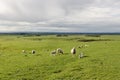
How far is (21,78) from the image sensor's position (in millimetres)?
20906

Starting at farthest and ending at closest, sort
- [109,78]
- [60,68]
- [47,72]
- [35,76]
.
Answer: [60,68] → [47,72] → [35,76] → [109,78]

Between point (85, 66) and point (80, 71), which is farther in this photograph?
point (85, 66)

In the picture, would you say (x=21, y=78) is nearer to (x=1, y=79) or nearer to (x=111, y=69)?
(x=1, y=79)

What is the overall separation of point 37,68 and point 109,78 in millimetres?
8759

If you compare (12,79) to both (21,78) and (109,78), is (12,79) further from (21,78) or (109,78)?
(109,78)

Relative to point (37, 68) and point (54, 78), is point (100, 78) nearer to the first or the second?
point (54, 78)

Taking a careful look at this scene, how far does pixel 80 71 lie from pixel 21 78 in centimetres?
633

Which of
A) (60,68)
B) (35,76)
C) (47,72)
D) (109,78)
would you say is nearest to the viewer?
(109,78)

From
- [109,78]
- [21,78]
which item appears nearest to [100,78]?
[109,78]

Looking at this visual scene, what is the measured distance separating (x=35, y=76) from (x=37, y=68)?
3.67 meters

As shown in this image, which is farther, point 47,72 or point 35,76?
point 47,72

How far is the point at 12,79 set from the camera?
2062cm

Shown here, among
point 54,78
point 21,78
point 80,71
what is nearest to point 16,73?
point 21,78

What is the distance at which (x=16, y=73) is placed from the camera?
75.6 ft
